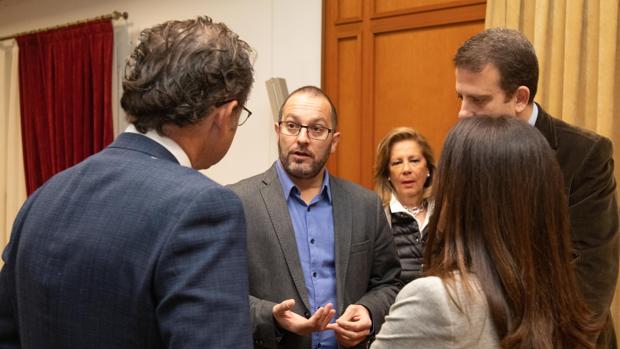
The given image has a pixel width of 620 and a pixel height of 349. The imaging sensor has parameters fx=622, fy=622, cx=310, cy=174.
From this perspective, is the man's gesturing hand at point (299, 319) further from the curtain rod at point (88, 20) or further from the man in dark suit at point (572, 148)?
the curtain rod at point (88, 20)

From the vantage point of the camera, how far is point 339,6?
159 inches

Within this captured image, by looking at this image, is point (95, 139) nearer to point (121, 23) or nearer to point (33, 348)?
point (121, 23)

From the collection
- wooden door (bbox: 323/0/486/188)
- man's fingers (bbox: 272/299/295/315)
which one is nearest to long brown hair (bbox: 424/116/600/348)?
man's fingers (bbox: 272/299/295/315)

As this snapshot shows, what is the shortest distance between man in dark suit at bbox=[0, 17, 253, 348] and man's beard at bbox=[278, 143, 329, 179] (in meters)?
1.11

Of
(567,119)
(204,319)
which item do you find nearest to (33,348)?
(204,319)

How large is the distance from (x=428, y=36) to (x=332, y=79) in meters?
0.71

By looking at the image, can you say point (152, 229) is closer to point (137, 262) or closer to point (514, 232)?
point (137, 262)

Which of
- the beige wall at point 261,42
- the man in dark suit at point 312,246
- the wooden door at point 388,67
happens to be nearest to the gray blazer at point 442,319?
the man in dark suit at point 312,246

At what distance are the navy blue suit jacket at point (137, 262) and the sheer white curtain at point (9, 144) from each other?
17.8 ft

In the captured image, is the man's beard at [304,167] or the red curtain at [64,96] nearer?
the man's beard at [304,167]

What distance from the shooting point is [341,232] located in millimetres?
2352

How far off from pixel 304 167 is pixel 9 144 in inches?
193

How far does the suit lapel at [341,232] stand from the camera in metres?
2.29

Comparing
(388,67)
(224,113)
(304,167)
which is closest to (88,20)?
(388,67)
